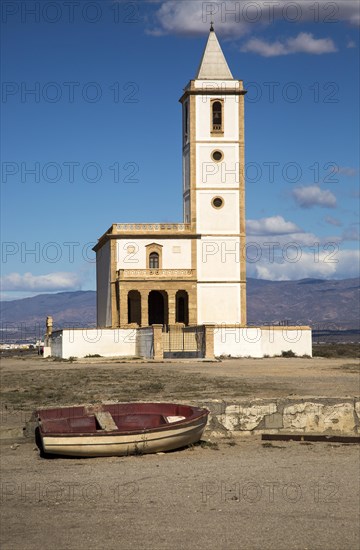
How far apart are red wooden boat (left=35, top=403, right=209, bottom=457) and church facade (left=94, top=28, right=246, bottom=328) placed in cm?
3962

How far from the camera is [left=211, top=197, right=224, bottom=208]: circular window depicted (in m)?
58.6

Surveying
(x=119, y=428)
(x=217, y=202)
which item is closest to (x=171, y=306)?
(x=217, y=202)

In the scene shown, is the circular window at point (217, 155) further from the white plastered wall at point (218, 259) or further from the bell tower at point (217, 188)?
the white plastered wall at point (218, 259)

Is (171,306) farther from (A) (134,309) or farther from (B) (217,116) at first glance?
(B) (217,116)

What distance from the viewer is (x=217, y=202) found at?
58719 millimetres

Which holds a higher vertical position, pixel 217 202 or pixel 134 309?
pixel 217 202

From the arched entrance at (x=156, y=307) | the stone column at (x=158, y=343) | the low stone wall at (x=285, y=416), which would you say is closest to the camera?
the low stone wall at (x=285, y=416)

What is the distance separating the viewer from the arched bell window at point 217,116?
5975cm

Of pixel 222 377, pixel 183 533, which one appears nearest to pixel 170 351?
pixel 222 377

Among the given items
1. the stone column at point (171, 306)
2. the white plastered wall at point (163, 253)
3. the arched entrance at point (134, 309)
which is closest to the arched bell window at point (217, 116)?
the white plastered wall at point (163, 253)

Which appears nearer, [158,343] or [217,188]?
[158,343]

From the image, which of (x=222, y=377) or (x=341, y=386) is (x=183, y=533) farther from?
→ (x=222, y=377)

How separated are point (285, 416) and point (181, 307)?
4287 cm

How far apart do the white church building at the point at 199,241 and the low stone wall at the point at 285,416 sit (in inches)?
1439
